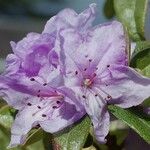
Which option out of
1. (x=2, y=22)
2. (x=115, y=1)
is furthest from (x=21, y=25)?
(x=115, y=1)

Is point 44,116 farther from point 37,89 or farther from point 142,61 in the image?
point 142,61

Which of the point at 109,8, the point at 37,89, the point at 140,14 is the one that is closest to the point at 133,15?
the point at 140,14

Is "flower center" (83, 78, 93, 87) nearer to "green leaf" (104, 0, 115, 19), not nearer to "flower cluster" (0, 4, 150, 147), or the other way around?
"flower cluster" (0, 4, 150, 147)

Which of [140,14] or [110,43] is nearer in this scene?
[110,43]

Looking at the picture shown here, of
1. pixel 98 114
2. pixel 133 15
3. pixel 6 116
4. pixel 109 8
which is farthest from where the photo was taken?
pixel 109 8

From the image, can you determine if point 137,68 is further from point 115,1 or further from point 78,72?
point 115,1

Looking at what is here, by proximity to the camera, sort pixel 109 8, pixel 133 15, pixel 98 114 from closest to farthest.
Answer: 1. pixel 98 114
2. pixel 133 15
3. pixel 109 8

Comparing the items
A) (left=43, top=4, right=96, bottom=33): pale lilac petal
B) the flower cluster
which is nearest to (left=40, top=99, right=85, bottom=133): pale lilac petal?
the flower cluster
